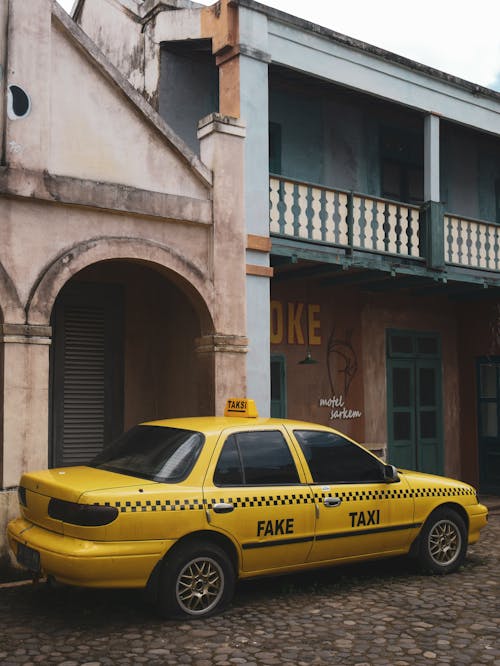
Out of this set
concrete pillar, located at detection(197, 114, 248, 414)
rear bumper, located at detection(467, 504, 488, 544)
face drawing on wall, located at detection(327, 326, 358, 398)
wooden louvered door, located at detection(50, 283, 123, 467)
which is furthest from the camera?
face drawing on wall, located at detection(327, 326, 358, 398)

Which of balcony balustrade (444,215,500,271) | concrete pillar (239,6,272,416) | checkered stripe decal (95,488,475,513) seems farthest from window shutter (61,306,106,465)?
balcony balustrade (444,215,500,271)

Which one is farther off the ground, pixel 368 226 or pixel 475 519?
pixel 368 226

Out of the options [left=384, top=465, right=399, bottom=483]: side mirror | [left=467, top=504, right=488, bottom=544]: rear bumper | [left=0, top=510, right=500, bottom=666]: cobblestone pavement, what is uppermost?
[left=384, top=465, right=399, bottom=483]: side mirror

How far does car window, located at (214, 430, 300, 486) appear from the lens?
250 inches

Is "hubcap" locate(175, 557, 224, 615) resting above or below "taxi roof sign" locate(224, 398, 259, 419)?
below

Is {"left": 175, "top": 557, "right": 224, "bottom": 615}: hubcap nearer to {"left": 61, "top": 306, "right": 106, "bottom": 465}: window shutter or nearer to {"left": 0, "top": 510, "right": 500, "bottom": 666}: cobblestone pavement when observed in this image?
{"left": 0, "top": 510, "right": 500, "bottom": 666}: cobblestone pavement

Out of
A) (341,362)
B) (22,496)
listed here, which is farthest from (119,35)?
(22,496)

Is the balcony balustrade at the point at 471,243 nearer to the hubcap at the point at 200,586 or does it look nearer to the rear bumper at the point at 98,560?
the hubcap at the point at 200,586

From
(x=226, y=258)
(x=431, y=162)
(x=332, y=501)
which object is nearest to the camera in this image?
(x=332, y=501)

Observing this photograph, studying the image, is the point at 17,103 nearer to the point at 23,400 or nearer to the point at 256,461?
the point at 23,400

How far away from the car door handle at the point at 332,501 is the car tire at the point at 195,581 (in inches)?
40.5

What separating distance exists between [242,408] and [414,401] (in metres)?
7.17

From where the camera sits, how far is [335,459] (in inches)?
276

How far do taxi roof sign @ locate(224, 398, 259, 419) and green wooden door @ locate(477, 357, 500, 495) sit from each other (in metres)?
8.21
